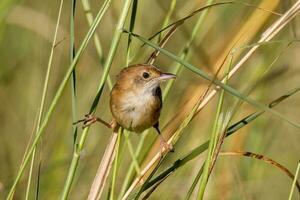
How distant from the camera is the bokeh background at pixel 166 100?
3.66 m

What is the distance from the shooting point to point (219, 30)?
443cm

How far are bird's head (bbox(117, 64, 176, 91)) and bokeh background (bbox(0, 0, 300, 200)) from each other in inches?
3.2

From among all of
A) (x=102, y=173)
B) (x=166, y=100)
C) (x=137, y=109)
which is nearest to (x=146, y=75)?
(x=137, y=109)

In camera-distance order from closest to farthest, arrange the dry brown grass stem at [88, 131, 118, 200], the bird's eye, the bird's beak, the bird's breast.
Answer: the dry brown grass stem at [88, 131, 118, 200] → the bird's beak → the bird's breast → the bird's eye

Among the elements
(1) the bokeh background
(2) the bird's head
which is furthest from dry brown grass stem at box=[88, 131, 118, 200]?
(2) the bird's head

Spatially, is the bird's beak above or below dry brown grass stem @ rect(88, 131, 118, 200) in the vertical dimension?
above

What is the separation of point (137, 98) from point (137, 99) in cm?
2

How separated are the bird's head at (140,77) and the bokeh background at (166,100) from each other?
82 millimetres

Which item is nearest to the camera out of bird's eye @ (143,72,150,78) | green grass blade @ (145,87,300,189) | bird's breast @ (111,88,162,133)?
green grass blade @ (145,87,300,189)

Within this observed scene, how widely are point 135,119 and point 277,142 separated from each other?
4.37ft

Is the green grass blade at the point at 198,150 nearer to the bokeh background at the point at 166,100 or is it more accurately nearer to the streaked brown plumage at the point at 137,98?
the bokeh background at the point at 166,100

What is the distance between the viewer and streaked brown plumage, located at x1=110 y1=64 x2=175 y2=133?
12.0ft

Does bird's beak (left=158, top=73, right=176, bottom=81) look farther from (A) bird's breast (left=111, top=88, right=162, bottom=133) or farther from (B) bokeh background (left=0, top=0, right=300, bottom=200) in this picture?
(A) bird's breast (left=111, top=88, right=162, bottom=133)

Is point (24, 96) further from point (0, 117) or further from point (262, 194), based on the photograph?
point (262, 194)
